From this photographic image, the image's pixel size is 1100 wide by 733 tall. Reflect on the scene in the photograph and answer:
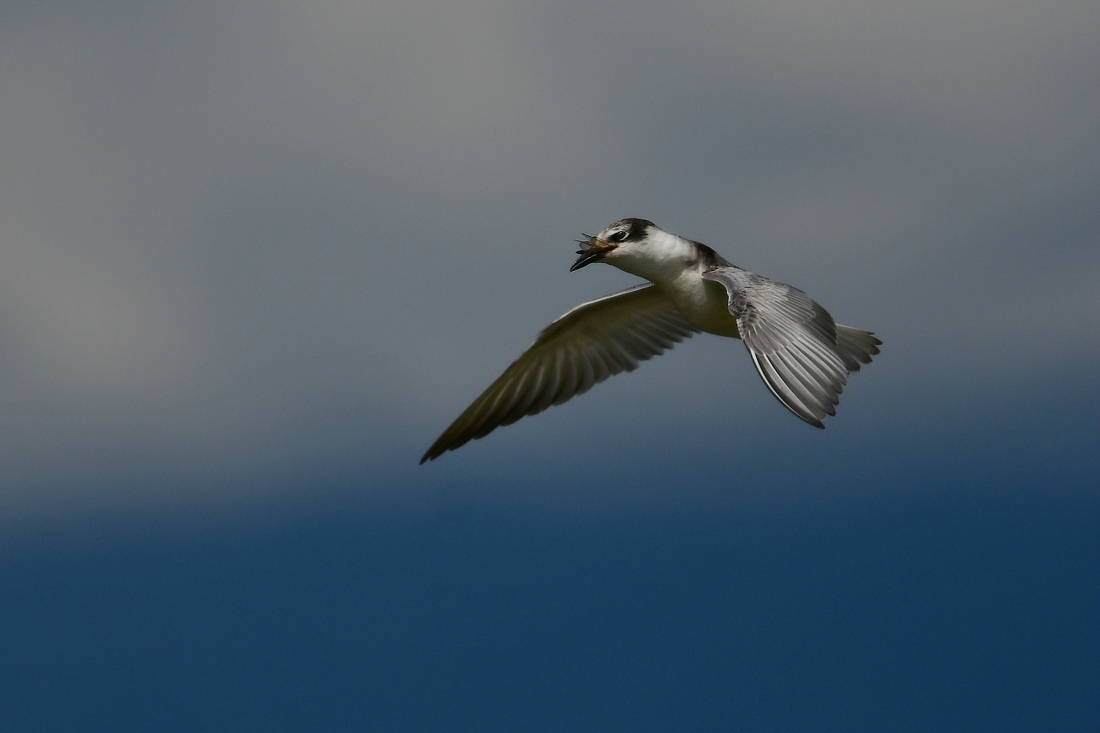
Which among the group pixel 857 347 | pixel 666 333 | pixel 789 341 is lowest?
pixel 789 341

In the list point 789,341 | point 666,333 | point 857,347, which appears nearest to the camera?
point 789,341

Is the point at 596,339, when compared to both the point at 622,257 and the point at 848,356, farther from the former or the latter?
the point at 848,356

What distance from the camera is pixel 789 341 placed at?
1020cm

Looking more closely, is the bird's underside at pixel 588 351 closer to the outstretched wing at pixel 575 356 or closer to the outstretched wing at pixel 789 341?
the outstretched wing at pixel 575 356

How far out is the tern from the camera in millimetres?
9945

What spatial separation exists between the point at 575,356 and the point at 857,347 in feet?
9.81

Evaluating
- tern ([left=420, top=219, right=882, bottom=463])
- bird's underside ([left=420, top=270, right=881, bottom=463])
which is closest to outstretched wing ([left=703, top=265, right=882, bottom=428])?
tern ([left=420, top=219, right=882, bottom=463])

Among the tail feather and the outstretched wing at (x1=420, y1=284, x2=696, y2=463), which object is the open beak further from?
the tail feather

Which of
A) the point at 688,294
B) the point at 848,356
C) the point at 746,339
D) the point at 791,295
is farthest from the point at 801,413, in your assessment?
the point at 848,356

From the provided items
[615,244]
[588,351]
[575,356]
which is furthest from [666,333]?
[615,244]

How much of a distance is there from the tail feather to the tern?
10 millimetres

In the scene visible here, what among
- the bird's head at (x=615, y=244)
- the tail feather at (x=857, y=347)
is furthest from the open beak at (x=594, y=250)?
the tail feather at (x=857, y=347)

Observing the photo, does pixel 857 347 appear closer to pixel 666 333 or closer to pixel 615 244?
pixel 666 333

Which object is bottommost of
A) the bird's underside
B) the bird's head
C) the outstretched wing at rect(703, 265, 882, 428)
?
the outstretched wing at rect(703, 265, 882, 428)
